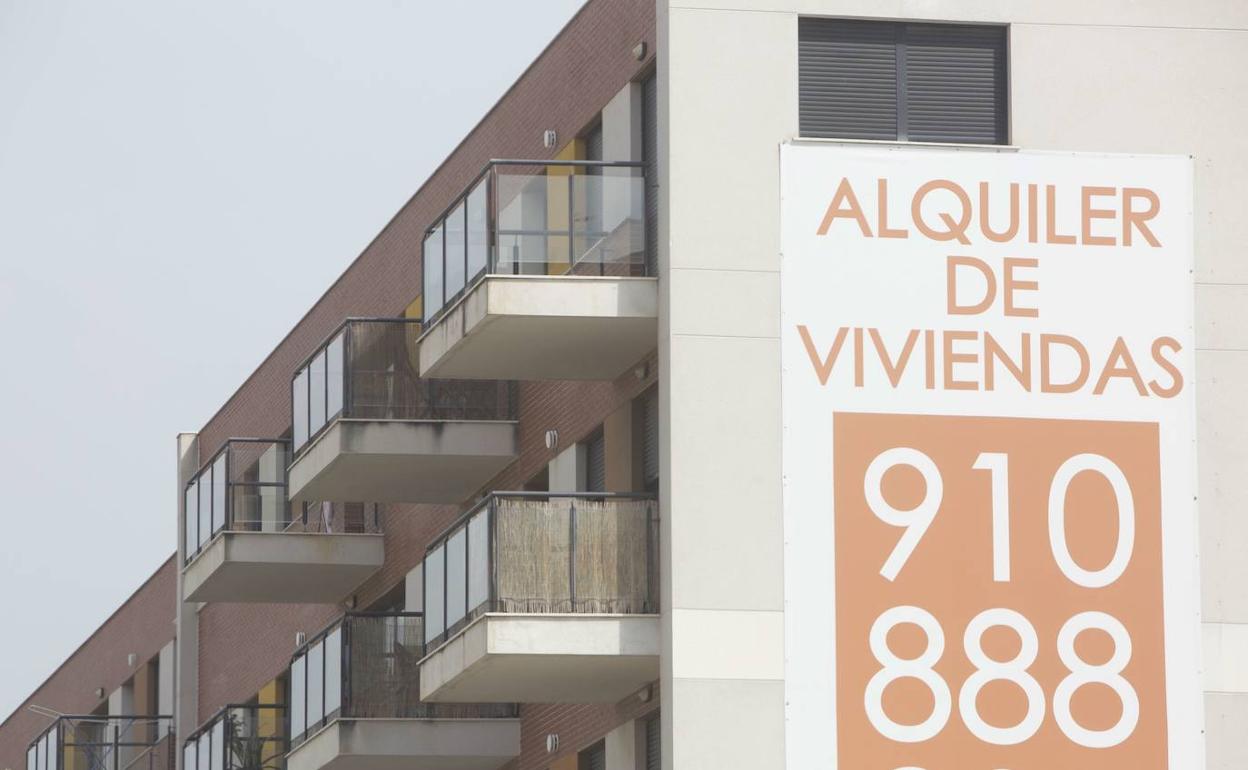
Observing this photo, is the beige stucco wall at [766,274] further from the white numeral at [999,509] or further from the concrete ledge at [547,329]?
the white numeral at [999,509]

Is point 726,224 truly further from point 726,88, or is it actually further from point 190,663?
point 190,663

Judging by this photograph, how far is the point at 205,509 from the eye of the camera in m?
41.9

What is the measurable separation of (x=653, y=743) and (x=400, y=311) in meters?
10.4

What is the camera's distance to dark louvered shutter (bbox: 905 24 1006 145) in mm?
28766

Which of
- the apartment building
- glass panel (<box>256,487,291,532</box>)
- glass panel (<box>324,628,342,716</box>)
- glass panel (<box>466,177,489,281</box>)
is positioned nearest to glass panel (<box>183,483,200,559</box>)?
glass panel (<box>256,487,291,532</box>)

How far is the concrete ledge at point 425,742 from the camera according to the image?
34.3 m

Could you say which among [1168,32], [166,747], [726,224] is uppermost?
[1168,32]

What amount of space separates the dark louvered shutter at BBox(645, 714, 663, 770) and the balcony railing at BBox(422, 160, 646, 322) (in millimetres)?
4373

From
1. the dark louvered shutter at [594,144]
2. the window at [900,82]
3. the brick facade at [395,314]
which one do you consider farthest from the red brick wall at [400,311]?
the window at [900,82]

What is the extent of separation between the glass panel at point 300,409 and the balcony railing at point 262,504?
9.48 feet

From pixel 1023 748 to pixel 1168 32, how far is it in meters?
6.96

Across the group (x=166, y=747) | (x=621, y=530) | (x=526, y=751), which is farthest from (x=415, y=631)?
(x=166, y=747)

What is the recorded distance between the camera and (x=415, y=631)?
34156mm

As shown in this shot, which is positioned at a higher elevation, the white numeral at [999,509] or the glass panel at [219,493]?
the glass panel at [219,493]
